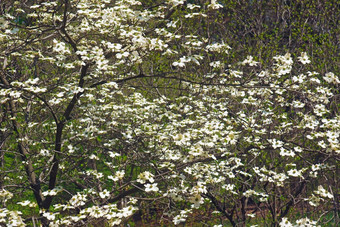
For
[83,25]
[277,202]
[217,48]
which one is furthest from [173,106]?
[277,202]

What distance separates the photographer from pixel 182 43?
4.64 m

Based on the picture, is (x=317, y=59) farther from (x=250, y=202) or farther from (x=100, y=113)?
(x=100, y=113)

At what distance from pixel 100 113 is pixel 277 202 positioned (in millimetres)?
3536

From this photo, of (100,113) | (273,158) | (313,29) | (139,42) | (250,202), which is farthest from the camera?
(250,202)

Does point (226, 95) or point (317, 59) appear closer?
point (226, 95)

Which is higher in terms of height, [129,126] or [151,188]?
[151,188]

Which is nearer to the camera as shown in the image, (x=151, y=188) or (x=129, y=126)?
(x=151, y=188)

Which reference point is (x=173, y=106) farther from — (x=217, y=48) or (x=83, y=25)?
(x=83, y=25)

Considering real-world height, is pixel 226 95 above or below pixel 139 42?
below

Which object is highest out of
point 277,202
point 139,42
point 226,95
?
point 139,42

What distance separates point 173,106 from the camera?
19.8 feet

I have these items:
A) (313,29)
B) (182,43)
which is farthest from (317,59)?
(182,43)

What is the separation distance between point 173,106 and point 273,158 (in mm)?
1860

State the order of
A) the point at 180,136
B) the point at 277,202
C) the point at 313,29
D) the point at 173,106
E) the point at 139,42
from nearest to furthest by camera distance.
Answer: the point at 139,42, the point at 180,136, the point at 173,106, the point at 277,202, the point at 313,29
